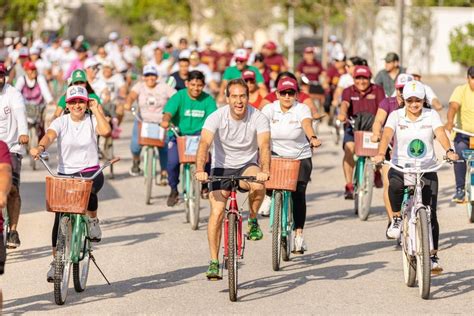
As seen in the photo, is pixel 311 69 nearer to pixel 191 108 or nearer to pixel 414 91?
pixel 191 108

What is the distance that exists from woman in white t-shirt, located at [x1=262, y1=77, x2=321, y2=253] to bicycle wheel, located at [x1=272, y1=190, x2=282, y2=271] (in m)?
0.50

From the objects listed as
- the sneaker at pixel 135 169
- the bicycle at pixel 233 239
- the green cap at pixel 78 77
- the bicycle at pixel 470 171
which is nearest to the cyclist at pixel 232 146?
the bicycle at pixel 233 239

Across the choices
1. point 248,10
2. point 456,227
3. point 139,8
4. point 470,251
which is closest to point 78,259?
point 470,251

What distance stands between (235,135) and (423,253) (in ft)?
6.47

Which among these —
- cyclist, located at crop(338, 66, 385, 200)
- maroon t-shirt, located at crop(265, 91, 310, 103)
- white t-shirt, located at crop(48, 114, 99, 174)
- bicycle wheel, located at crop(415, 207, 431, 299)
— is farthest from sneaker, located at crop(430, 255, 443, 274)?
cyclist, located at crop(338, 66, 385, 200)

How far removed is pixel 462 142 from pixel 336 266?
416cm

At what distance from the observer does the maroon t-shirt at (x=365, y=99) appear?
1767cm

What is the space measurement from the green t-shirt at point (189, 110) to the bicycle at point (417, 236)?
4.84 meters

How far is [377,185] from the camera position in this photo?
19500 mm

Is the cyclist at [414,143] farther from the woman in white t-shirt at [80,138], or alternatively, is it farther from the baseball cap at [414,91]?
A: the woman in white t-shirt at [80,138]

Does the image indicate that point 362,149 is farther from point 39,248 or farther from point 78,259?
point 78,259

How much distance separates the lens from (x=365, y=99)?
17719 mm

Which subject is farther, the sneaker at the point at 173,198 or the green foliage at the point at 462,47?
the green foliage at the point at 462,47

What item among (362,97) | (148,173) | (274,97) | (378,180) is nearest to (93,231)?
(274,97)
